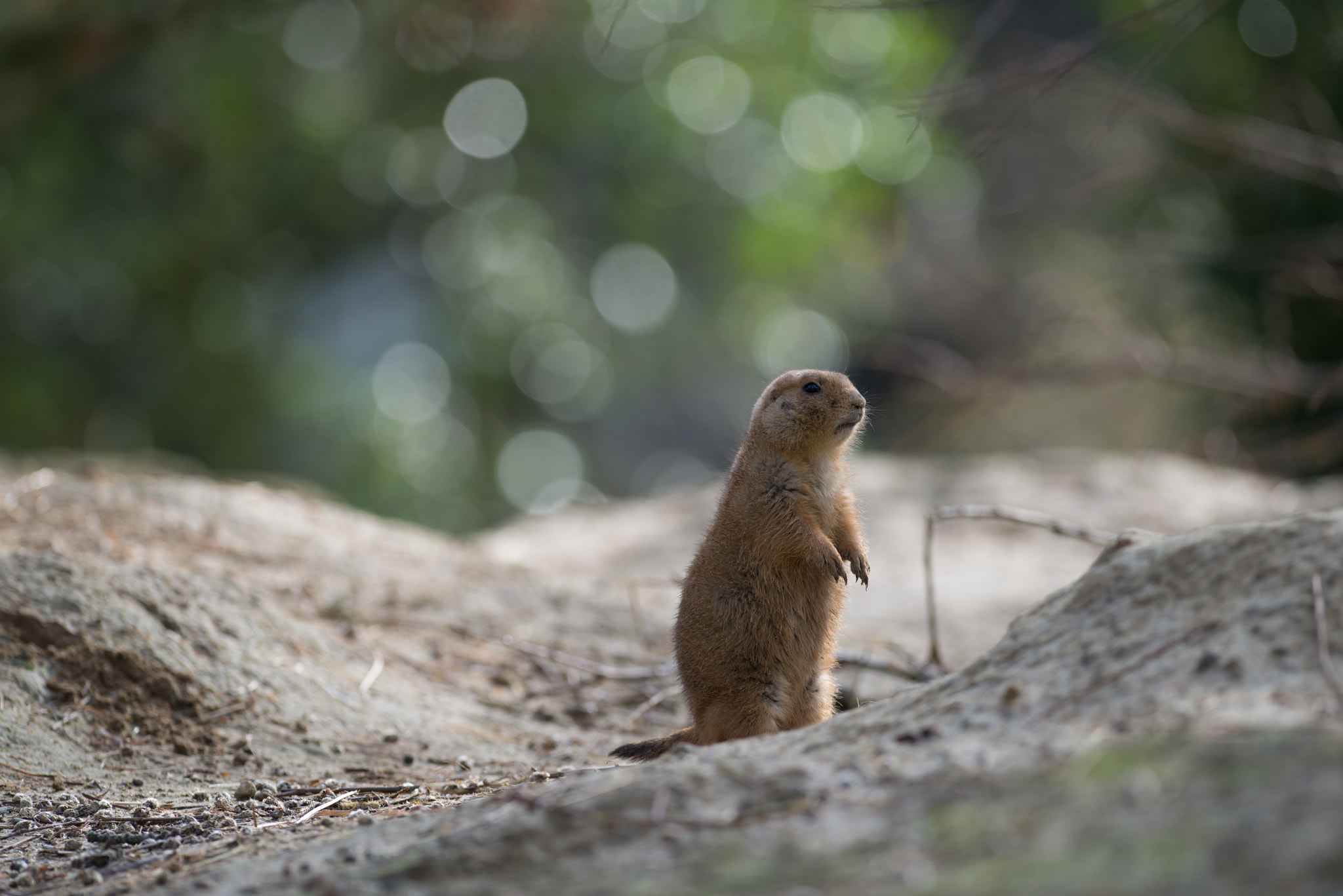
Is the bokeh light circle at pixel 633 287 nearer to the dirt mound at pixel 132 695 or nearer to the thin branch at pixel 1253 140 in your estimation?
the thin branch at pixel 1253 140

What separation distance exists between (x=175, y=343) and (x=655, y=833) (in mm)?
13660

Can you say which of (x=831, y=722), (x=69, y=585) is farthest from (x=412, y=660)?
(x=831, y=722)

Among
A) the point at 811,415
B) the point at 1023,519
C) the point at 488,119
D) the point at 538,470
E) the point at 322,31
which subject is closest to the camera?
the point at 811,415

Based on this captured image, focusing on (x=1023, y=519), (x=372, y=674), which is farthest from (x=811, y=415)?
(x=372, y=674)

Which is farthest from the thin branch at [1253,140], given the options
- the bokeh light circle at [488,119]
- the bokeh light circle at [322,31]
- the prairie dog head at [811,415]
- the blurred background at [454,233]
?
the bokeh light circle at [322,31]

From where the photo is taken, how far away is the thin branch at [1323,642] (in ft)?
7.14

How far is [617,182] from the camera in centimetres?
1484

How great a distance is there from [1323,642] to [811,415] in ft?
7.18

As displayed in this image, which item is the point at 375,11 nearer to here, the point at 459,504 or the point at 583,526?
the point at 459,504

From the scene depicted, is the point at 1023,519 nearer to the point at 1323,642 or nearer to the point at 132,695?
the point at 1323,642

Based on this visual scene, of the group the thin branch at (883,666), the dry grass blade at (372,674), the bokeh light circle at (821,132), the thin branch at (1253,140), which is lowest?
the dry grass blade at (372,674)

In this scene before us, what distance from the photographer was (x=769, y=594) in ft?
12.7

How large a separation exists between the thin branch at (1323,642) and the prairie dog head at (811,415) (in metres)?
2.00

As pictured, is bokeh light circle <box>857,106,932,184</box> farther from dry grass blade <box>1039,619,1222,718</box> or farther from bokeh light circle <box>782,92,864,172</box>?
dry grass blade <box>1039,619,1222,718</box>
